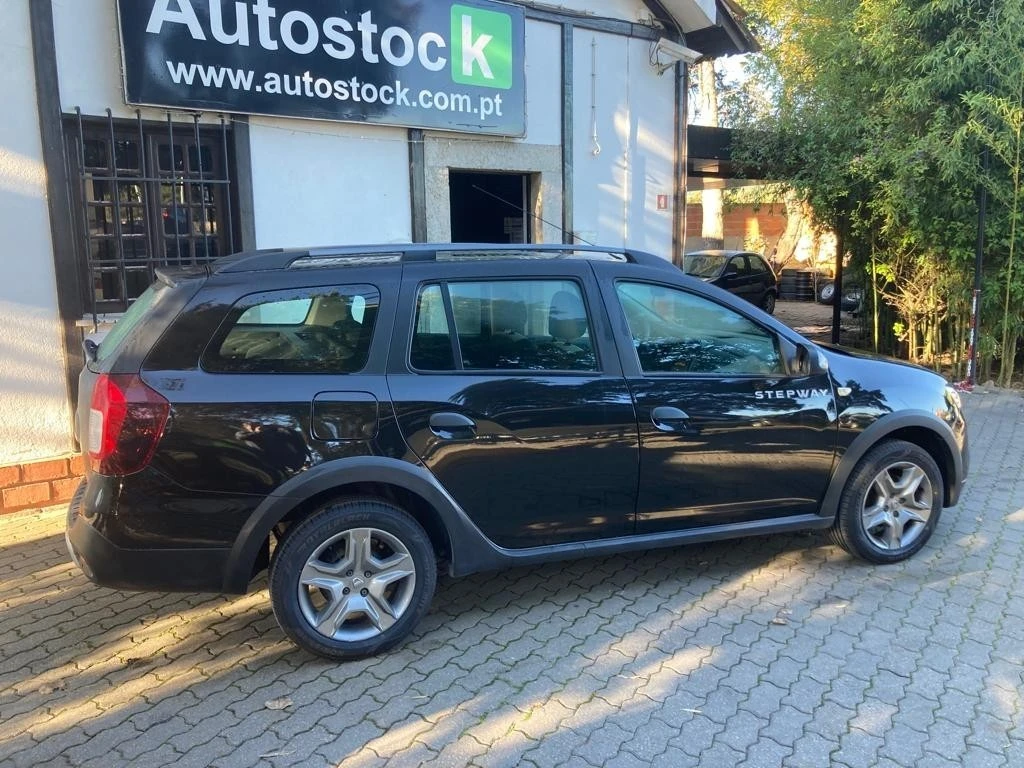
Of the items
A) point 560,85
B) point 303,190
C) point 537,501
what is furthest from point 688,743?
point 560,85

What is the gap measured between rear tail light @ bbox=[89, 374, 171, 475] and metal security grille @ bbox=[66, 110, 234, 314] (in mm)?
2764

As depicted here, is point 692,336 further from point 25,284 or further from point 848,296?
point 848,296

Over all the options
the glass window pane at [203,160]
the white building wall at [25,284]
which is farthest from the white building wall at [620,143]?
the white building wall at [25,284]

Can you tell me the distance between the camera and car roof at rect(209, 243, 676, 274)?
11.5ft

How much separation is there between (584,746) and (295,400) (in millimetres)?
1697

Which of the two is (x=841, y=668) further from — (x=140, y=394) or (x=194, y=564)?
(x=140, y=394)

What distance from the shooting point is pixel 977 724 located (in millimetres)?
3014

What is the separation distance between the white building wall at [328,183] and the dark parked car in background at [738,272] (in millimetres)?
9672

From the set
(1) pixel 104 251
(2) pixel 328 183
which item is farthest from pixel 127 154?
(2) pixel 328 183

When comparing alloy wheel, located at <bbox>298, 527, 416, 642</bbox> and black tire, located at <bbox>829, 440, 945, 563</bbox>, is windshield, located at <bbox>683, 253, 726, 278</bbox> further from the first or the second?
alloy wheel, located at <bbox>298, 527, 416, 642</bbox>

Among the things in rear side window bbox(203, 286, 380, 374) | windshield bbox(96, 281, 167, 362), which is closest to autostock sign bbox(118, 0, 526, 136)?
windshield bbox(96, 281, 167, 362)

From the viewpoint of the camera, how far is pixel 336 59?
20.5 feet

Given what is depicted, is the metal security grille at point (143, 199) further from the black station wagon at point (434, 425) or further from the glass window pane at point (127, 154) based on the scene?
the black station wagon at point (434, 425)

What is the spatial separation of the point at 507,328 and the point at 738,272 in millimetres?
13236
